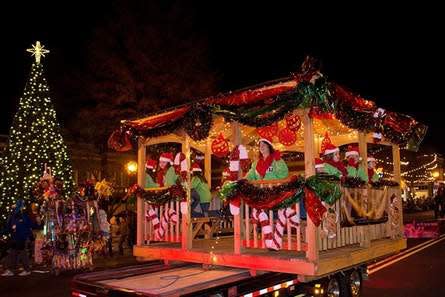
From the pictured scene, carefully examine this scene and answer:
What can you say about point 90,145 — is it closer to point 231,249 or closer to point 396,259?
point 396,259

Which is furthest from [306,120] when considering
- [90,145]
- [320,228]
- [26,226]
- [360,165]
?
[90,145]

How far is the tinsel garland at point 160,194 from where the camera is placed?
8148 millimetres

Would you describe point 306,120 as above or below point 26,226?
above

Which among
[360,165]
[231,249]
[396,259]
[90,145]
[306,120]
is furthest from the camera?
[90,145]

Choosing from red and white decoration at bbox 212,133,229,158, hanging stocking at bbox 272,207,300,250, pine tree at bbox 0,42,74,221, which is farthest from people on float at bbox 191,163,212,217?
pine tree at bbox 0,42,74,221

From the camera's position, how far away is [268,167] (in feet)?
24.6

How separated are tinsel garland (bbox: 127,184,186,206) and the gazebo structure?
4cm

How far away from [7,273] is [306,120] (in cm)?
982

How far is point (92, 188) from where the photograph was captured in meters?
13.3

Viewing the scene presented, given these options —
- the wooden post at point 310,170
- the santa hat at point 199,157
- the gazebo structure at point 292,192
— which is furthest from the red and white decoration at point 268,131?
the wooden post at point 310,170

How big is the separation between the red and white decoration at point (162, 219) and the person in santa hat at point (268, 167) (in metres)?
1.75

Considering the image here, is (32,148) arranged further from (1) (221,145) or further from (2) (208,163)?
(1) (221,145)

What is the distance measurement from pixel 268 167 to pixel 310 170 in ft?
3.55

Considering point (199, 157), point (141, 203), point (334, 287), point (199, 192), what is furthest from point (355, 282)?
point (199, 157)
